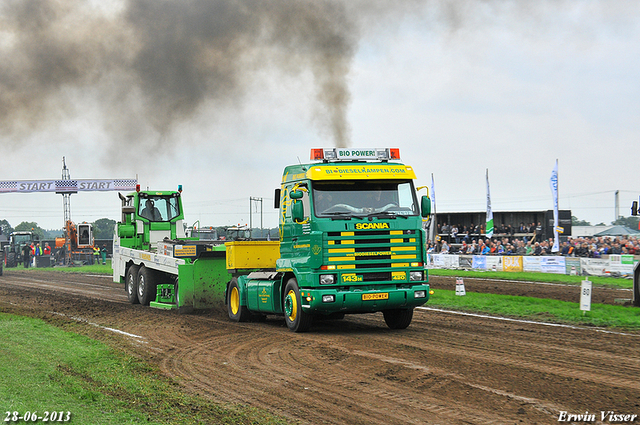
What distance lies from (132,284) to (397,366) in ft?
42.3

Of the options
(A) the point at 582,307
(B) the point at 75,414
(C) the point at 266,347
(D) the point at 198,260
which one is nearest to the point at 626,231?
(A) the point at 582,307

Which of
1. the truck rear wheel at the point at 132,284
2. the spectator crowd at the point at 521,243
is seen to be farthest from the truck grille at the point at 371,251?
the spectator crowd at the point at 521,243

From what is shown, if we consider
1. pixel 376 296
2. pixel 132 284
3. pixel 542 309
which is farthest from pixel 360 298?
pixel 132 284

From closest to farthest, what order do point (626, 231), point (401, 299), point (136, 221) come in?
point (401, 299) < point (136, 221) < point (626, 231)

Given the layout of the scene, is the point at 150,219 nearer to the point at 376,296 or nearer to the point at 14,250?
the point at 376,296

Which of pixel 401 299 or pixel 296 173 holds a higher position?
pixel 296 173

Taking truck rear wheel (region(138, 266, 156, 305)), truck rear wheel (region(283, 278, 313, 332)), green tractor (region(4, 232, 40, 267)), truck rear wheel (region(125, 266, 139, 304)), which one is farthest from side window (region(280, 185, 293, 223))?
green tractor (region(4, 232, 40, 267))

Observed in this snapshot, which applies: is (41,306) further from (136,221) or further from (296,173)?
(296,173)

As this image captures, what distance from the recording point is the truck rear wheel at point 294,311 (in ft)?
41.7

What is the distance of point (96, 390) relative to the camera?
816 cm

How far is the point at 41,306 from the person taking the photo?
19.5m

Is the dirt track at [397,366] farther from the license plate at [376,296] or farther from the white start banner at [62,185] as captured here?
the white start banner at [62,185]

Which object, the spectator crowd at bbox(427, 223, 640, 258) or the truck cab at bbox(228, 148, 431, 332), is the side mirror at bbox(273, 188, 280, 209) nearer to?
the truck cab at bbox(228, 148, 431, 332)

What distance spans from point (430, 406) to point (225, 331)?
7.02 metres
